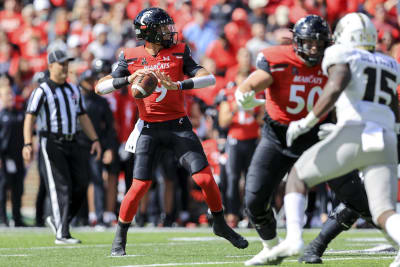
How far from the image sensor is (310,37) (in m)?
6.15

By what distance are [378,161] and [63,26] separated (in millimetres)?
11264

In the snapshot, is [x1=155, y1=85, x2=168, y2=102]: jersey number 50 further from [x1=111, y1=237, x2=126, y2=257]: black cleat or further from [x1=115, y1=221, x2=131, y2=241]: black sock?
[x1=111, y1=237, x2=126, y2=257]: black cleat

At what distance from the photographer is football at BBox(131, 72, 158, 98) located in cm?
696

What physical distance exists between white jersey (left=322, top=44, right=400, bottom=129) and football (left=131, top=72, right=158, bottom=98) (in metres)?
1.80

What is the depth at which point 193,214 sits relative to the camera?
13031 mm

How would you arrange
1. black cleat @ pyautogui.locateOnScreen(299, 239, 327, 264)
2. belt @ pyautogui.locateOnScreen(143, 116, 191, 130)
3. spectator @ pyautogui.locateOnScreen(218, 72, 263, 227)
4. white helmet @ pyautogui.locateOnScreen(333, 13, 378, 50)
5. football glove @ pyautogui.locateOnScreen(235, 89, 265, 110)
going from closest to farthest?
white helmet @ pyautogui.locateOnScreen(333, 13, 378, 50), football glove @ pyautogui.locateOnScreen(235, 89, 265, 110), black cleat @ pyautogui.locateOnScreen(299, 239, 327, 264), belt @ pyautogui.locateOnScreen(143, 116, 191, 130), spectator @ pyautogui.locateOnScreen(218, 72, 263, 227)

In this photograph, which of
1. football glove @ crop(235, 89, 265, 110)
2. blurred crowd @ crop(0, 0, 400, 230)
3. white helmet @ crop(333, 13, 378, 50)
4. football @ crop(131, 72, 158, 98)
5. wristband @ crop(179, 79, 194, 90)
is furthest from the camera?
blurred crowd @ crop(0, 0, 400, 230)

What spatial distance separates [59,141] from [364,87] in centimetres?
464

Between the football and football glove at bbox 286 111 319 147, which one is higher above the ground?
football glove at bbox 286 111 319 147

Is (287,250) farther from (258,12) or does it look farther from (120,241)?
(258,12)

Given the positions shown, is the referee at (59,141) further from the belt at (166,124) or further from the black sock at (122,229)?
the belt at (166,124)

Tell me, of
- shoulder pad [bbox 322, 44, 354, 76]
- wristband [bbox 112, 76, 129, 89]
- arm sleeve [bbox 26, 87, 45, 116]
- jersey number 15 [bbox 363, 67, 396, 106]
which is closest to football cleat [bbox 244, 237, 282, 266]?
jersey number 15 [bbox 363, 67, 396, 106]

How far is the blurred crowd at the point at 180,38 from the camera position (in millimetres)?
12039

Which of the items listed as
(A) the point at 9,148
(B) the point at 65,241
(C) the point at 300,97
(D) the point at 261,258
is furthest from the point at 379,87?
(A) the point at 9,148
